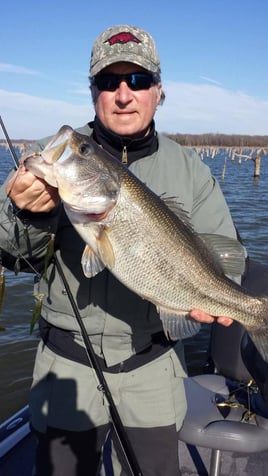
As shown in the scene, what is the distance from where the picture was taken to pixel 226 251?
3244 mm

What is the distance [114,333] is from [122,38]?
6.40ft

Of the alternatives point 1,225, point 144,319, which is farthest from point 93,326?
point 1,225

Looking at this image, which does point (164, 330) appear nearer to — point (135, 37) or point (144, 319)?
point (144, 319)

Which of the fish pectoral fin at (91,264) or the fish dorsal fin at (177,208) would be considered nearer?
the fish pectoral fin at (91,264)

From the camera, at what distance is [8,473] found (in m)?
4.38

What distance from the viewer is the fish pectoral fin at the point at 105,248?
2754 millimetres

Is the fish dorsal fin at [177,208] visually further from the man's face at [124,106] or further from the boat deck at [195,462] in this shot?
the boat deck at [195,462]

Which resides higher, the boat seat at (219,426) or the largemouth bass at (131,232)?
the largemouth bass at (131,232)

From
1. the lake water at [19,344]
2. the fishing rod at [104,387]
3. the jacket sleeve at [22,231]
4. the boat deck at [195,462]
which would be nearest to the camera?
the jacket sleeve at [22,231]

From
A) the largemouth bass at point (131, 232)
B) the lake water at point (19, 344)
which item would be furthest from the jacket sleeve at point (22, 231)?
the lake water at point (19, 344)

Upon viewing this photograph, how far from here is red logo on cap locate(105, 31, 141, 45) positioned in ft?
10.3

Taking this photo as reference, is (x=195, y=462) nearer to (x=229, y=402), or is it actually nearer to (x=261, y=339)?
(x=229, y=402)

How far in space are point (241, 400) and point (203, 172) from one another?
2299 millimetres

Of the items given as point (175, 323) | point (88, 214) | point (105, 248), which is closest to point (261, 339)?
point (175, 323)
